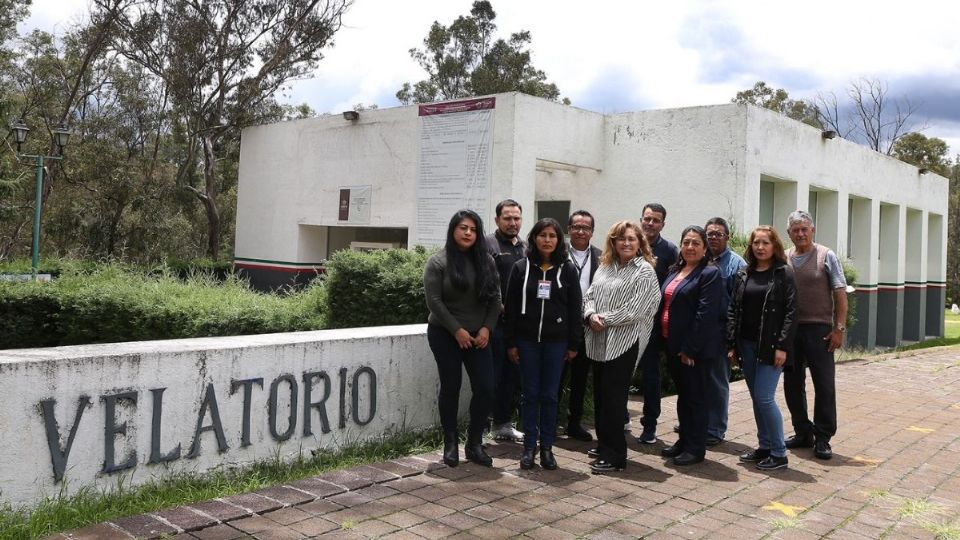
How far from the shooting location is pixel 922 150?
45.8 metres

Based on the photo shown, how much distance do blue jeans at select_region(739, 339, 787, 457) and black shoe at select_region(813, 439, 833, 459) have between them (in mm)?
456

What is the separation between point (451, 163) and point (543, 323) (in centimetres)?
1107

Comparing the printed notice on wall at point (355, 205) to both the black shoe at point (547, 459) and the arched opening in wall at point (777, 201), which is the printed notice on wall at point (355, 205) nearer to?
the arched opening in wall at point (777, 201)

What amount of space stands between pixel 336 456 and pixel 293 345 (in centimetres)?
83

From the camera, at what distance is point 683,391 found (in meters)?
5.63

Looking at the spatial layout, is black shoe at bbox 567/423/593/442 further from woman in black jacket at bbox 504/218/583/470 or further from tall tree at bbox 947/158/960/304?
tall tree at bbox 947/158/960/304

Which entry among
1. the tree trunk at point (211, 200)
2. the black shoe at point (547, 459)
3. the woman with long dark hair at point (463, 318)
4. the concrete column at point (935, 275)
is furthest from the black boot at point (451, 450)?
the concrete column at point (935, 275)

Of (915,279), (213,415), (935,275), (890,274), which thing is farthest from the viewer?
(935,275)

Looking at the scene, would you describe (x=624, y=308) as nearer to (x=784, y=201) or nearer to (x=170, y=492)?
(x=170, y=492)

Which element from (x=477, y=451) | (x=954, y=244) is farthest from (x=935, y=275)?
(x=954, y=244)

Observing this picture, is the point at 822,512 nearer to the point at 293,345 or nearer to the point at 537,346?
the point at 537,346

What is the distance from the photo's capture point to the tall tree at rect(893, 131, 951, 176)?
1797 inches

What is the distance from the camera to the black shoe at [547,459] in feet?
17.5

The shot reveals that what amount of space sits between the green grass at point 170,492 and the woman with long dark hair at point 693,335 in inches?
70.7
